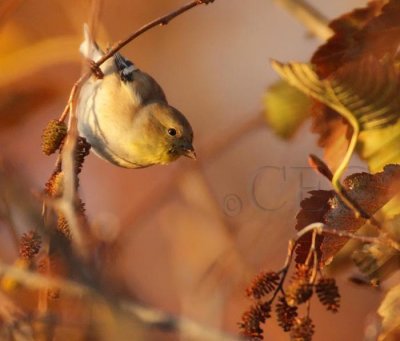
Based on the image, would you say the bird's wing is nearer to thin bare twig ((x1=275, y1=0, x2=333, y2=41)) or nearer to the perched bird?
the perched bird

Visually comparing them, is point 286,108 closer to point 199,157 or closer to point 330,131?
point 330,131

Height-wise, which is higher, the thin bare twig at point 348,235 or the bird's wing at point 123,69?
the bird's wing at point 123,69

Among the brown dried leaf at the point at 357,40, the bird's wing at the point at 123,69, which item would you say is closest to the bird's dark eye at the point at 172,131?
the bird's wing at the point at 123,69

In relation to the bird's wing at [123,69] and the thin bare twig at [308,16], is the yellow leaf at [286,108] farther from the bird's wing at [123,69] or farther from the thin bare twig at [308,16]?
the bird's wing at [123,69]

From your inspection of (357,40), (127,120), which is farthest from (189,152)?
(357,40)

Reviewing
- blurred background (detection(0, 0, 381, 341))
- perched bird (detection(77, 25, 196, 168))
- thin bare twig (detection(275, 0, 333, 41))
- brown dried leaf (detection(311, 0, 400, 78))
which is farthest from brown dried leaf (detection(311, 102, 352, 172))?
perched bird (detection(77, 25, 196, 168))
